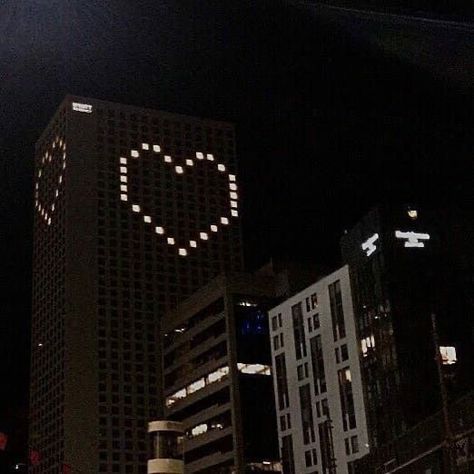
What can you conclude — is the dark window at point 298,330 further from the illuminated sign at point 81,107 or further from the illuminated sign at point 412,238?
the illuminated sign at point 81,107

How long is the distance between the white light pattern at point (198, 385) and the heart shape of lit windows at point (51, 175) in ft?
135

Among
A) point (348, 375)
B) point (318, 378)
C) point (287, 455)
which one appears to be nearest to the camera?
point (348, 375)

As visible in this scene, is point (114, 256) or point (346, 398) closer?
point (346, 398)

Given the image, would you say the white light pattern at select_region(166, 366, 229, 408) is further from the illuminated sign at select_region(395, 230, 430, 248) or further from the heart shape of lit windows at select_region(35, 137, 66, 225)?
the heart shape of lit windows at select_region(35, 137, 66, 225)

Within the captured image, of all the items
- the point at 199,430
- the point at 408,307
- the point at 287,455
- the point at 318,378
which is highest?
the point at 408,307

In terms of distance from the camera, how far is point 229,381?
91.9 meters

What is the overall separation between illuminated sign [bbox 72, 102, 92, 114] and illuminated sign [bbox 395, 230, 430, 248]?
7214cm

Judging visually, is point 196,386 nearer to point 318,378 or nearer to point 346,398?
point 318,378

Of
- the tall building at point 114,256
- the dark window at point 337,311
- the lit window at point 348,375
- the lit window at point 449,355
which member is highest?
the tall building at point 114,256

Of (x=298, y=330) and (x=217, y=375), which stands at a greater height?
(x=217, y=375)

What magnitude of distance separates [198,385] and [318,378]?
25352 mm

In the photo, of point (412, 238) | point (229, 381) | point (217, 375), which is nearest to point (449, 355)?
point (412, 238)

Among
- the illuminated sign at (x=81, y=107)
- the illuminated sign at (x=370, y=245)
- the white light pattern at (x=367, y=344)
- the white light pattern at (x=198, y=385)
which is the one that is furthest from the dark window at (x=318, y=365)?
the illuminated sign at (x=81, y=107)

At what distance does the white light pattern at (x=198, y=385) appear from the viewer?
94000mm
